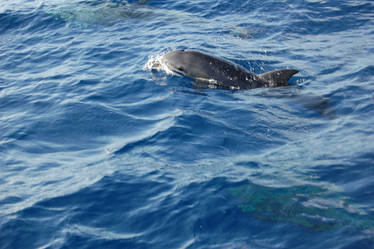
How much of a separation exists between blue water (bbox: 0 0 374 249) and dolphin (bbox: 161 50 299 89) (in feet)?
1.11

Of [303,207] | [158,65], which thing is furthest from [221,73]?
[303,207]

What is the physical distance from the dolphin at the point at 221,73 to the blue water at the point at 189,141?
13.4 inches

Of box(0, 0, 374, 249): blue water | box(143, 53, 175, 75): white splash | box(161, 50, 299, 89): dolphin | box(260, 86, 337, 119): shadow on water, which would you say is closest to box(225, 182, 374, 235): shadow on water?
box(0, 0, 374, 249): blue water

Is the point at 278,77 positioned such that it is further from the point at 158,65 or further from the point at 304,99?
the point at 158,65

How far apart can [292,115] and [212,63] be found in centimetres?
308

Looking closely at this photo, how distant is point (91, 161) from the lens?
8.62m

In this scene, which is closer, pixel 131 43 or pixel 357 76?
pixel 357 76

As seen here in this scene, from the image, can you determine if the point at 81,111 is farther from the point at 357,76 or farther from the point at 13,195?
the point at 357,76

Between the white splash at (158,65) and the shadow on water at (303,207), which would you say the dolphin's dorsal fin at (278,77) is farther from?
the shadow on water at (303,207)

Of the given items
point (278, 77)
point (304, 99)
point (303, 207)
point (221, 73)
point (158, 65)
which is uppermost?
point (158, 65)

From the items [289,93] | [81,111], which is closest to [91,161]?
[81,111]

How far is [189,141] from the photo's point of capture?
903 centimetres

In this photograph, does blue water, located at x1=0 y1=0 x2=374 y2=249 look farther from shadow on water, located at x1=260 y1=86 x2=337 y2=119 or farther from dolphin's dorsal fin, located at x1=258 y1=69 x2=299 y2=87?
dolphin's dorsal fin, located at x1=258 y1=69 x2=299 y2=87

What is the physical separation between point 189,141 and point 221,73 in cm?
336
